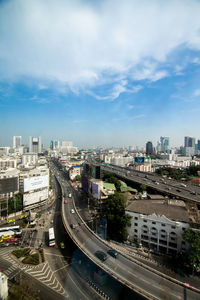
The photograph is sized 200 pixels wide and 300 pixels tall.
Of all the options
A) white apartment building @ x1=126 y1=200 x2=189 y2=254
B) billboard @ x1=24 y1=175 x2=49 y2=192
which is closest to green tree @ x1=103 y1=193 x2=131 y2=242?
white apartment building @ x1=126 y1=200 x2=189 y2=254

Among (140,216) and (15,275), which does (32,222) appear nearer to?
(15,275)

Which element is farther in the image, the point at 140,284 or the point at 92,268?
the point at 92,268

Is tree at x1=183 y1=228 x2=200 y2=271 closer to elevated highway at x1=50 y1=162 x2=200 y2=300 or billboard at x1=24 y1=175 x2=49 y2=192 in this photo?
elevated highway at x1=50 y1=162 x2=200 y2=300

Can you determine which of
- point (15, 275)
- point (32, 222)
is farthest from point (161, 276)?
point (32, 222)

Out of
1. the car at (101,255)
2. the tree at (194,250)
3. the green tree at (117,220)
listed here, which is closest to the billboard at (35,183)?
the green tree at (117,220)

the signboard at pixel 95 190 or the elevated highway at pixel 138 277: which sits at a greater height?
the signboard at pixel 95 190

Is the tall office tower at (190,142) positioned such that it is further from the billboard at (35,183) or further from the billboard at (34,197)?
the billboard at (34,197)
